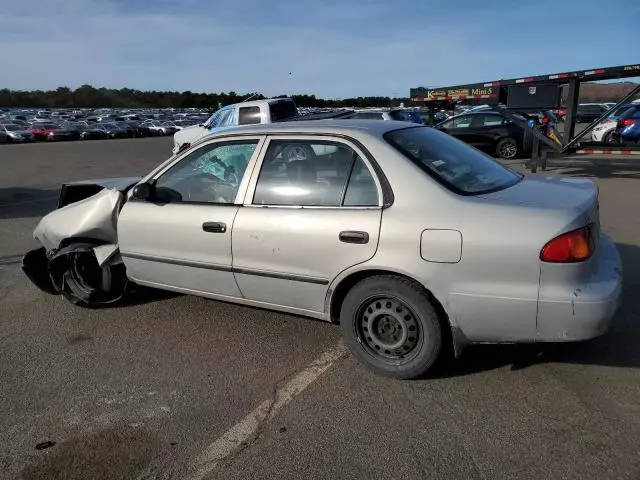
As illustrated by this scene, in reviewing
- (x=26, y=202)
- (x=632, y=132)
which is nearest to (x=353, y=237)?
(x=26, y=202)

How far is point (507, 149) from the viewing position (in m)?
15.9

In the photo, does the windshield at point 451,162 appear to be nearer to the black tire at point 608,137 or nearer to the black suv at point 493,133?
the black suv at point 493,133

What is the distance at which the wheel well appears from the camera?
10.4 ft

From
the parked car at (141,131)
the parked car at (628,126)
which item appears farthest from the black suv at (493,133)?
the parked car at (141,131)

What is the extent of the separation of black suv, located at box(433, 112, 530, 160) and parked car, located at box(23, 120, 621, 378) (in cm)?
1262

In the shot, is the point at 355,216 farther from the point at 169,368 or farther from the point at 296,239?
the point at 169,368

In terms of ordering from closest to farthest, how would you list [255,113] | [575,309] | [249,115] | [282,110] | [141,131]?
1. [575,309]
2. [255,113]
3. [249,115]
4. [282,110]
5. [141,131]

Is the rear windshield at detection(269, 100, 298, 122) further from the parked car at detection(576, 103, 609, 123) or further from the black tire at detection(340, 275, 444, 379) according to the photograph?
the parked car at detection(576, 103, 609, 123)

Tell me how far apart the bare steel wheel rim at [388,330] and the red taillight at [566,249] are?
84 centimetres

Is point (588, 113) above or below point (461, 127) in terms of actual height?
above

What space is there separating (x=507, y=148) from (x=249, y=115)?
7.87m

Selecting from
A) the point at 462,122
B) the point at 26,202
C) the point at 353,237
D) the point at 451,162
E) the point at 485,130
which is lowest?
the point at 26,202

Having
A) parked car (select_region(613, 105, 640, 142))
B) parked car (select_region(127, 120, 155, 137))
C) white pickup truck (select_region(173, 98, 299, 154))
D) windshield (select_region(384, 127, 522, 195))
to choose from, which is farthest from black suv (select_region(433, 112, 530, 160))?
parked car (select_region(127, 120, 155, 137))

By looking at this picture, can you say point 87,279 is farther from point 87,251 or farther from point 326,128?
point 326,128
